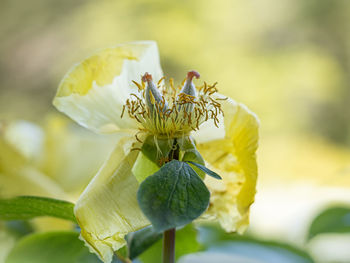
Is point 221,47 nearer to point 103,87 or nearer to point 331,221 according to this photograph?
point 331,221

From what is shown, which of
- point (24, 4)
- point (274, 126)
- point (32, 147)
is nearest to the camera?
point (32, 147)

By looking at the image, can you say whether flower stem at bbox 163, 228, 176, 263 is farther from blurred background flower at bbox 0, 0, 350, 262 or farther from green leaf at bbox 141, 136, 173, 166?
blurred background flower at bbox 0, 0, 350, 262

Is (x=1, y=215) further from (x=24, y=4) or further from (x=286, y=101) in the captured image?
(x=24, y=4)

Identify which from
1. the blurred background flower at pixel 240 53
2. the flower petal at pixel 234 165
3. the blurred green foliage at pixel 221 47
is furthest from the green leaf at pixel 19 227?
the blurred green foliage at pixel 221 47

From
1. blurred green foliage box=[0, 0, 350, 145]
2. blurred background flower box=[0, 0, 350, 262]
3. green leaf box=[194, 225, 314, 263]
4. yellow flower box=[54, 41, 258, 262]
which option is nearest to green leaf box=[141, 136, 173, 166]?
yellow flower box=[54, 41, 258, 262]

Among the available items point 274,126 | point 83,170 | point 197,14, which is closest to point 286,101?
point 274,126

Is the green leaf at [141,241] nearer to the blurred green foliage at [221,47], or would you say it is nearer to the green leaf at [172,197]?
the green leaf at [172,197]
